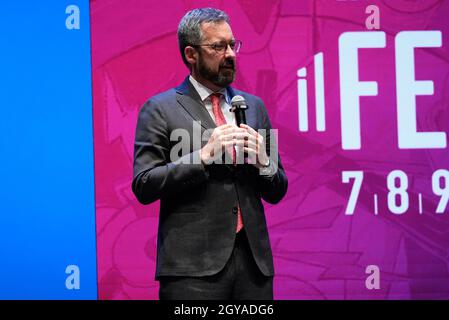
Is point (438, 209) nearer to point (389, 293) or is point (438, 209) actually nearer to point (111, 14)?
point (389, 293)

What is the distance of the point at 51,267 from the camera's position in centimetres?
381

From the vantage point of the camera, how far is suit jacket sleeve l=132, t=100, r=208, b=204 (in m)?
2.19

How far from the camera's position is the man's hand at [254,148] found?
85.4 inches

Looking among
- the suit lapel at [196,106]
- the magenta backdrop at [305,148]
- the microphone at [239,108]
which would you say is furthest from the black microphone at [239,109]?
the magenta backdrop at [305,148]

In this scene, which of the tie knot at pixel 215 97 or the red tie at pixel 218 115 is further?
the tie knot at pixel 215 97

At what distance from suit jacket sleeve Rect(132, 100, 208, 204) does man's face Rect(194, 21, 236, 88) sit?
0.74 ft

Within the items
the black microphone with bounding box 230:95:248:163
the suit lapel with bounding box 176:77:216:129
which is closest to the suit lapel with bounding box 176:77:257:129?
the suit lapel with bounding box 176:77:216:129

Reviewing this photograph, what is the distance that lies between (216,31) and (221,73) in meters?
0.15

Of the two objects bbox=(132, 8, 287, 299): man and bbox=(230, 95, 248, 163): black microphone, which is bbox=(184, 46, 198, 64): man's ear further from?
bbox=(230, 95, 248, 163): black microphone

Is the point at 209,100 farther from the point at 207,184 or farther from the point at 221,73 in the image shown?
the point at 207,184

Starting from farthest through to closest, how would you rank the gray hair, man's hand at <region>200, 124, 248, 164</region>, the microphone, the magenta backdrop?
the magenta backdrop < the gray hair < the microphone < man's hand at <region>200, 124, 248, 164</region>

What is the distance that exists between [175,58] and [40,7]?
32.3 inches

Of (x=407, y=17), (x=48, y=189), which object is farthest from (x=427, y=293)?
(x=48, y=189)

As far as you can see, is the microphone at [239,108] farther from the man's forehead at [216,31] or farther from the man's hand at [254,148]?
the man's forehead at [216,31]
